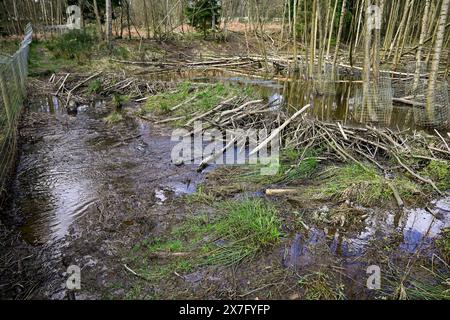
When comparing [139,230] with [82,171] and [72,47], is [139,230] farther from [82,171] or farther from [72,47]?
[72,47]

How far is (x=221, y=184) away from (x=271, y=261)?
2.16 meters

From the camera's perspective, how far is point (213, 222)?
4.82m

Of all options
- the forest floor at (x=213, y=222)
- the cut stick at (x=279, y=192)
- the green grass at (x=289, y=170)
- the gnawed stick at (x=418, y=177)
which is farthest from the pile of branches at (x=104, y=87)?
the gnawed stick at (x=418, y=177)

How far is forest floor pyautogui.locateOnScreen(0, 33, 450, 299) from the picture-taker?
3719 millimetres

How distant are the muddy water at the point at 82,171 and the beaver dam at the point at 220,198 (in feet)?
0.11

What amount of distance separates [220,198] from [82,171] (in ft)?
9.26

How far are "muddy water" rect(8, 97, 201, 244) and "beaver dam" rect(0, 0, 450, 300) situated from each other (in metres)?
0.03

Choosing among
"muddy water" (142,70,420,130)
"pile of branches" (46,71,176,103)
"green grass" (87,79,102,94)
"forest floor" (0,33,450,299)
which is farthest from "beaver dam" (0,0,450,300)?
"green grass" (87,79,102,94)

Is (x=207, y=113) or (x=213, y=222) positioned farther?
(x=207, y=113)

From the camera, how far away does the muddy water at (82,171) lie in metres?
5.05

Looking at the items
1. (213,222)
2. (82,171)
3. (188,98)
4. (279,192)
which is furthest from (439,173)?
Result: (188,98)

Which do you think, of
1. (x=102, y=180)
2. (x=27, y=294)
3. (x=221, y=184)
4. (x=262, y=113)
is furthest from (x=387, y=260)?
(x=262, y=113)

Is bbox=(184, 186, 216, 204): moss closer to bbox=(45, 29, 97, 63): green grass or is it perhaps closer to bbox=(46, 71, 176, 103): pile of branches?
bbox=(46, 71, 176, 103): pile of branches
